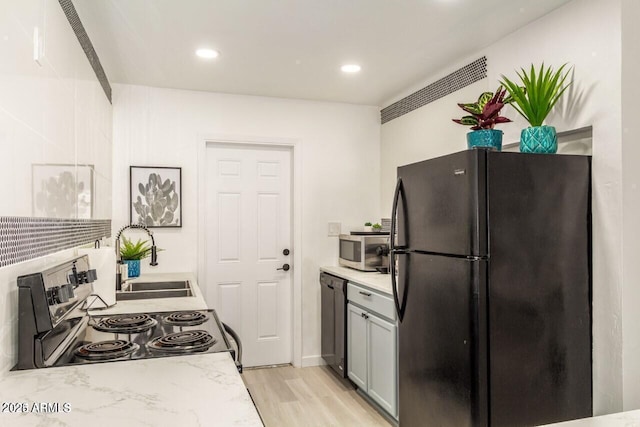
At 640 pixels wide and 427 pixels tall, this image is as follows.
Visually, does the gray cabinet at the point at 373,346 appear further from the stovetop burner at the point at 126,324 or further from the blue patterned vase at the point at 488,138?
the stovetop burner at the point at 126,324

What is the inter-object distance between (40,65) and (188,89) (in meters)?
2.21

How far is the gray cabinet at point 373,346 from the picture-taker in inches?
113

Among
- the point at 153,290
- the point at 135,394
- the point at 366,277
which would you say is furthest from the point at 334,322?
the point at 135,394

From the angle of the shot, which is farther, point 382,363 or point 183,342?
point 382,363

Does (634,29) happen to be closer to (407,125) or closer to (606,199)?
(606,199)

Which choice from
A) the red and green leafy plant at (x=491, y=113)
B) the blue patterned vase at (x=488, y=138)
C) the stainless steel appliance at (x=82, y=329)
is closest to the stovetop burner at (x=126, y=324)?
the stainless steel appliance at (x=82, y=329)

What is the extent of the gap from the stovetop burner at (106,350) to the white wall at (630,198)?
6.41 ft

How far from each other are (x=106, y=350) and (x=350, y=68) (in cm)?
246

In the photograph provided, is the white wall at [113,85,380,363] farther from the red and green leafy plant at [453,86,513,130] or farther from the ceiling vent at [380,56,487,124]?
the red and green leafy plant at [453,86,513,130]

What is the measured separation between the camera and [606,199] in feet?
6.66

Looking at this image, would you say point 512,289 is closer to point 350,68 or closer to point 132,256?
point 350,68

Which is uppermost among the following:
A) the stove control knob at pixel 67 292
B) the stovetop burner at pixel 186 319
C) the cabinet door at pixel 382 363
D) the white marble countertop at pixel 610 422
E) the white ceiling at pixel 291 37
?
the white ceiling at pixel 291 37

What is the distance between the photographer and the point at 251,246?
404 centimetres

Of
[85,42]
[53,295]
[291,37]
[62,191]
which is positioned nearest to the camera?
[53,295]
